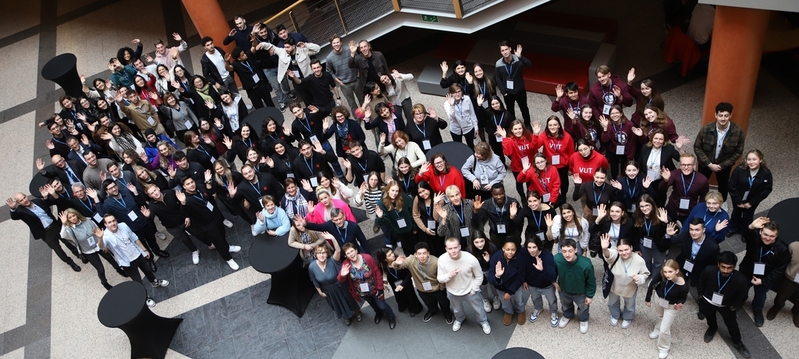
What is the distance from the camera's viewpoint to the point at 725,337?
723 cm

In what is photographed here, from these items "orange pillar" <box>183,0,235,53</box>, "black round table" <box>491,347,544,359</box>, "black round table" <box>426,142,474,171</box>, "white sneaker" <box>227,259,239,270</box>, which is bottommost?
"white sneaker" <box>227,259,239,270</box>

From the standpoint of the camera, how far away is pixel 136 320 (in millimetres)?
8148

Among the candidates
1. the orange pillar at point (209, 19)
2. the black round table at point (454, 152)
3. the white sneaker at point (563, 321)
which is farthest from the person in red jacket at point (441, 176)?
the orange pillar at point (209, 19)

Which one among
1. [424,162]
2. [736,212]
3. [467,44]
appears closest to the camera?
[736,212]

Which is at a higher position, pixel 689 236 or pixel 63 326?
pixel 689 236

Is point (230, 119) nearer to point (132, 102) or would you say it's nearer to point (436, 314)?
point (132, 102)

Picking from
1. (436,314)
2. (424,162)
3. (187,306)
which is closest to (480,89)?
(424,162)

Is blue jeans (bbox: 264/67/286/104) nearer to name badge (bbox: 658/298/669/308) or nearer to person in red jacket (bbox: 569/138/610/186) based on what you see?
Result: person in red jacket (bbox: 569/138/610/186)

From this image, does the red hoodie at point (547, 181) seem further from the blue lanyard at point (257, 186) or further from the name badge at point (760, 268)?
the blue lanyard at point (257, 186)

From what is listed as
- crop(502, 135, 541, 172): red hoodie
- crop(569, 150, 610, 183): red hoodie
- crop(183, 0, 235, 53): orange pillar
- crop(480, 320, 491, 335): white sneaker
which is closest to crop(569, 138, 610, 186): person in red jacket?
crop(569, 150, 610, 183): red hoodie

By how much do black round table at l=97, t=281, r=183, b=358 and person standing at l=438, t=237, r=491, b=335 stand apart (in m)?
3.79

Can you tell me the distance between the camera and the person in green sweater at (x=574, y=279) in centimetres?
661

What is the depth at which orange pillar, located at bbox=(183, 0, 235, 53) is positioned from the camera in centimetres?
1202

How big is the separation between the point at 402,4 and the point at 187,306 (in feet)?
18.8
